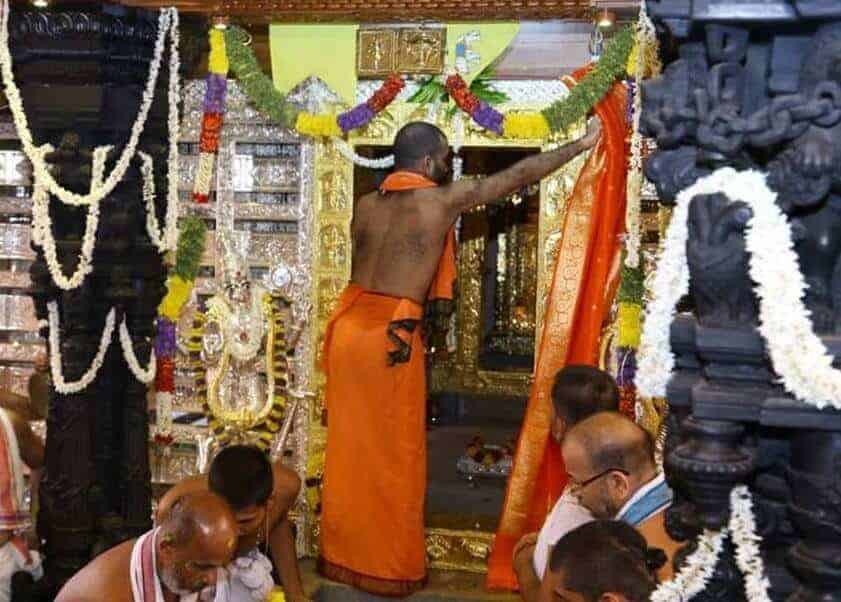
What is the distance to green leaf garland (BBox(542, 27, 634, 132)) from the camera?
21.8 feet

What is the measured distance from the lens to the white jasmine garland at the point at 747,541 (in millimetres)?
2963


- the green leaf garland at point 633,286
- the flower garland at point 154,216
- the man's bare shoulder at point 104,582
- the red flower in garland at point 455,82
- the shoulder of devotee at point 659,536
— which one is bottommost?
the man's bare shoulder at point 104,582

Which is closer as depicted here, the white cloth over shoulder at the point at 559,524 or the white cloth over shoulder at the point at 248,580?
the white cloth over shoulder at the point at 559,524

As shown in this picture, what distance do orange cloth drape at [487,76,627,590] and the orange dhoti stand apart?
0.52 m

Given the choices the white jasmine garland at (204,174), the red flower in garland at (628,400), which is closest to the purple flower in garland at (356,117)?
the white jasmine garland at (204,174)

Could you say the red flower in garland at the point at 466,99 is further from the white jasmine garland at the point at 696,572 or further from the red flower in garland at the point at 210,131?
the white jasmine garland at the point at 696,572

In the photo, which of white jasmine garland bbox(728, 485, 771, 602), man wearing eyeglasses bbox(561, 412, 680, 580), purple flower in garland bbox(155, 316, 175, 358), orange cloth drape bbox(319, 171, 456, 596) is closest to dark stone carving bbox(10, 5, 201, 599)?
purple flower in garland bbox(155, 316, 175, 358)

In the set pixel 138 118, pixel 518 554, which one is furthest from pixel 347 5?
pixel 518 554

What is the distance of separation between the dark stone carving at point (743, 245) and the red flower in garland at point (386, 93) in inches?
161

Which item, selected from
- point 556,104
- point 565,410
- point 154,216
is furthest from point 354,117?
point 565,410

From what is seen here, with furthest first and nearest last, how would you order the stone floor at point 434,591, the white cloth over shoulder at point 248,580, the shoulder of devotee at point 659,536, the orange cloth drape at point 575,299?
the stone floor at point 434,591, the orange cloth drape at point 575,299, the white cloth over shoulder at point 248,580, the shoulder of devotee at point 659,536

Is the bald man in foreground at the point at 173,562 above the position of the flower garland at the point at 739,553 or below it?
below

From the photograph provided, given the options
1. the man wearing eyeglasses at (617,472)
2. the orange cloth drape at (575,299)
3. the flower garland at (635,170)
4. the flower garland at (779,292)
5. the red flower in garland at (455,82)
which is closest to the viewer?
the flower garland at (779,292)

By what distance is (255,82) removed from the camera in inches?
286
